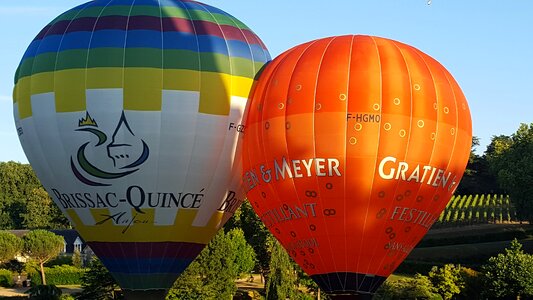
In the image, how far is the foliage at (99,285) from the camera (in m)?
51.5

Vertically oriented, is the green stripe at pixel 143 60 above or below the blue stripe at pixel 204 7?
below

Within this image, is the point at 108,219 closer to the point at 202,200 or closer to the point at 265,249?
the point at 202,200

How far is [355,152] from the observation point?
2716 centimetres

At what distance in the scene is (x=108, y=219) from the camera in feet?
105

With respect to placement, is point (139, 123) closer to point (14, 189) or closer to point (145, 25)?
point (145, 25)

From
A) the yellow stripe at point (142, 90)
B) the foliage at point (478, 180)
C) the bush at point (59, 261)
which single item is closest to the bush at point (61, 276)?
the bush at point (59, 261)

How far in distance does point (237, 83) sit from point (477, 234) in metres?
51.7

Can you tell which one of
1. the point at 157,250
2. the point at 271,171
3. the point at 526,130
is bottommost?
the point at 157,250

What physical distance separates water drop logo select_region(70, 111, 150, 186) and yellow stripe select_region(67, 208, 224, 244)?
143 centimetres

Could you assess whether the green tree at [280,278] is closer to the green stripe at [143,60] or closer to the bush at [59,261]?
the green stripe at [143,60]

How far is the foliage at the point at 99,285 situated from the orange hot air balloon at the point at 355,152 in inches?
959

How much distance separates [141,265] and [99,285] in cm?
2009

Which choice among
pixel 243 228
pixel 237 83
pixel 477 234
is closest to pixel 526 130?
pixel 477 234

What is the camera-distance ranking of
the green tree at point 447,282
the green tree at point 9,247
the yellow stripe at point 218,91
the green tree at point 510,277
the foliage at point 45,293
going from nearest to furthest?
1. the yellow stripe at point 218,91
2. the foliage at point 45,293
3. the green tree at point 510,277
4. the green tree at point 447,282
5. the green tree at point 9,247
